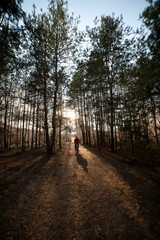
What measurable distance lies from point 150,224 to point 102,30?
15241 mm

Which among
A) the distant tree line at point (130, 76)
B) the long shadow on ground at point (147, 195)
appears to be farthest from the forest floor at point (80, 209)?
the distant tree line at point (130, 76)

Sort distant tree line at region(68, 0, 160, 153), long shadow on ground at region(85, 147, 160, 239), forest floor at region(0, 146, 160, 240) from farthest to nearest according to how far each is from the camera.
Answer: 1. distant tree line at region(68, 0, 160, 153)
2. long shadow on ground at region(85, 147, 160, 239)
3. forest floor at region(0, 146, 160, 240)

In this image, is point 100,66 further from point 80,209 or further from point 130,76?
point 80,209

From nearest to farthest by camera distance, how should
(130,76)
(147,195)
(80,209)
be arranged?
(80,209), (147,195), (130,76)

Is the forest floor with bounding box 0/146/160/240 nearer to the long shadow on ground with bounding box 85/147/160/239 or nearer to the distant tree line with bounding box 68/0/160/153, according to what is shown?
the long shadow on ground with bounding box 85/147/160/239

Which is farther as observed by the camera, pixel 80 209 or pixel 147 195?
pixel 147 195

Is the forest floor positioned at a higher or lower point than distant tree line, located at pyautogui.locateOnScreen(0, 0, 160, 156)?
lower

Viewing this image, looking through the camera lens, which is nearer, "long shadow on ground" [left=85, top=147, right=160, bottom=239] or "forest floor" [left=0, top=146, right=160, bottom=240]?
"forest floor" [left=0, top=146, right=160, bottom=240]

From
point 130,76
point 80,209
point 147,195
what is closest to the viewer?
point 80,209

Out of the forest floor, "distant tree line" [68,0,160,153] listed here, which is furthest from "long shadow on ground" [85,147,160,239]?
"distant tree line" [68,0,160,153]

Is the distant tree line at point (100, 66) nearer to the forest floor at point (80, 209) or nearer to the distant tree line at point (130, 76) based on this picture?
the distant tree line at point (130, 76)

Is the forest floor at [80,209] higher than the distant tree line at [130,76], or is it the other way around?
the distant tree line at [130,76]

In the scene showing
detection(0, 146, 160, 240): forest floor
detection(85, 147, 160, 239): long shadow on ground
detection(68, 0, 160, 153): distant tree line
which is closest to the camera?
detection(0, 146, 160, 240): forest floor

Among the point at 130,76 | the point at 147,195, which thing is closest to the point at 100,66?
the point at 130,76
